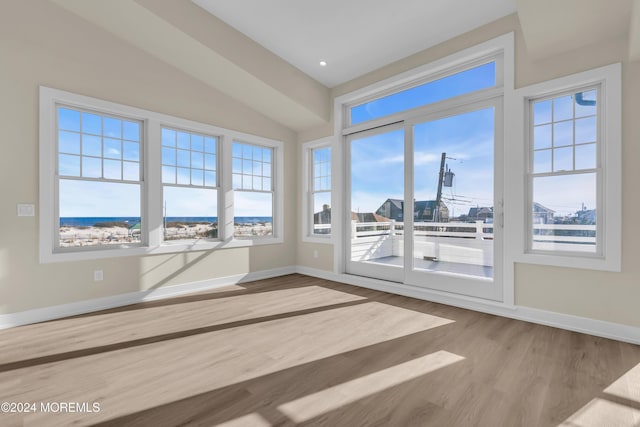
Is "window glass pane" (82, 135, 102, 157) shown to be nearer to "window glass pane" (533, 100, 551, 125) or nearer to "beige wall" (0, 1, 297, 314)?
"beige wall" (0, 1, 297, 314)

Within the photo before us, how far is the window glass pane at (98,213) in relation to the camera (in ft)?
11.2

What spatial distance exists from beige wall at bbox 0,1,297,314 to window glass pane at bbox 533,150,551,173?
430cm

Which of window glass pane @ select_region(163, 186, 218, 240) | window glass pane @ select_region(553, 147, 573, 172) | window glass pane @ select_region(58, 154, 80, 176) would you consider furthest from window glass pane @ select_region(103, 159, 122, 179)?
window glass pane @ select_region(553, 147, 573, 172)

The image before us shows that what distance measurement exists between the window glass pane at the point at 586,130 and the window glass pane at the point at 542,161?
0.88ft

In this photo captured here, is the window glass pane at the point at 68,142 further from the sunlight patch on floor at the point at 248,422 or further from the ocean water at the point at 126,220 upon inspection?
the sunlight patch on floor at the point at 248,422

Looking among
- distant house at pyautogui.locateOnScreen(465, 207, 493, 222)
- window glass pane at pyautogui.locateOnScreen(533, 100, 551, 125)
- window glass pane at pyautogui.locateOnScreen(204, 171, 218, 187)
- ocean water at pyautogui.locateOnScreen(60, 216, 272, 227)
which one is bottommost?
ocean water at pyautogui.locateOnScreen(60, 216, 272, 227)

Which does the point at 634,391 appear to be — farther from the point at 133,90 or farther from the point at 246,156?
the point at 133,90

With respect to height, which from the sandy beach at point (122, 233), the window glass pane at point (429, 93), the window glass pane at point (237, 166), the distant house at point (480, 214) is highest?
the window glass pane at point (429, 93)

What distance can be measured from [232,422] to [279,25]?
3.99m

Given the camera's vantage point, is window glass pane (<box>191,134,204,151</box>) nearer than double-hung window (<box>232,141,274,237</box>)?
Yes

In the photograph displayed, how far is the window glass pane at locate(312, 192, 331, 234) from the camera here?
5.31 metres

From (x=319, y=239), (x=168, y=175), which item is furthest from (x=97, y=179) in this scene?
(x=319, y=239)

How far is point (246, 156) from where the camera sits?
507 cm

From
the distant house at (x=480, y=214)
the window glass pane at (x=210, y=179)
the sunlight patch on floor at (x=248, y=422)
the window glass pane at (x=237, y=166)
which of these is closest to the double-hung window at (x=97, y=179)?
the window glass pane at (x=210, y=179)
